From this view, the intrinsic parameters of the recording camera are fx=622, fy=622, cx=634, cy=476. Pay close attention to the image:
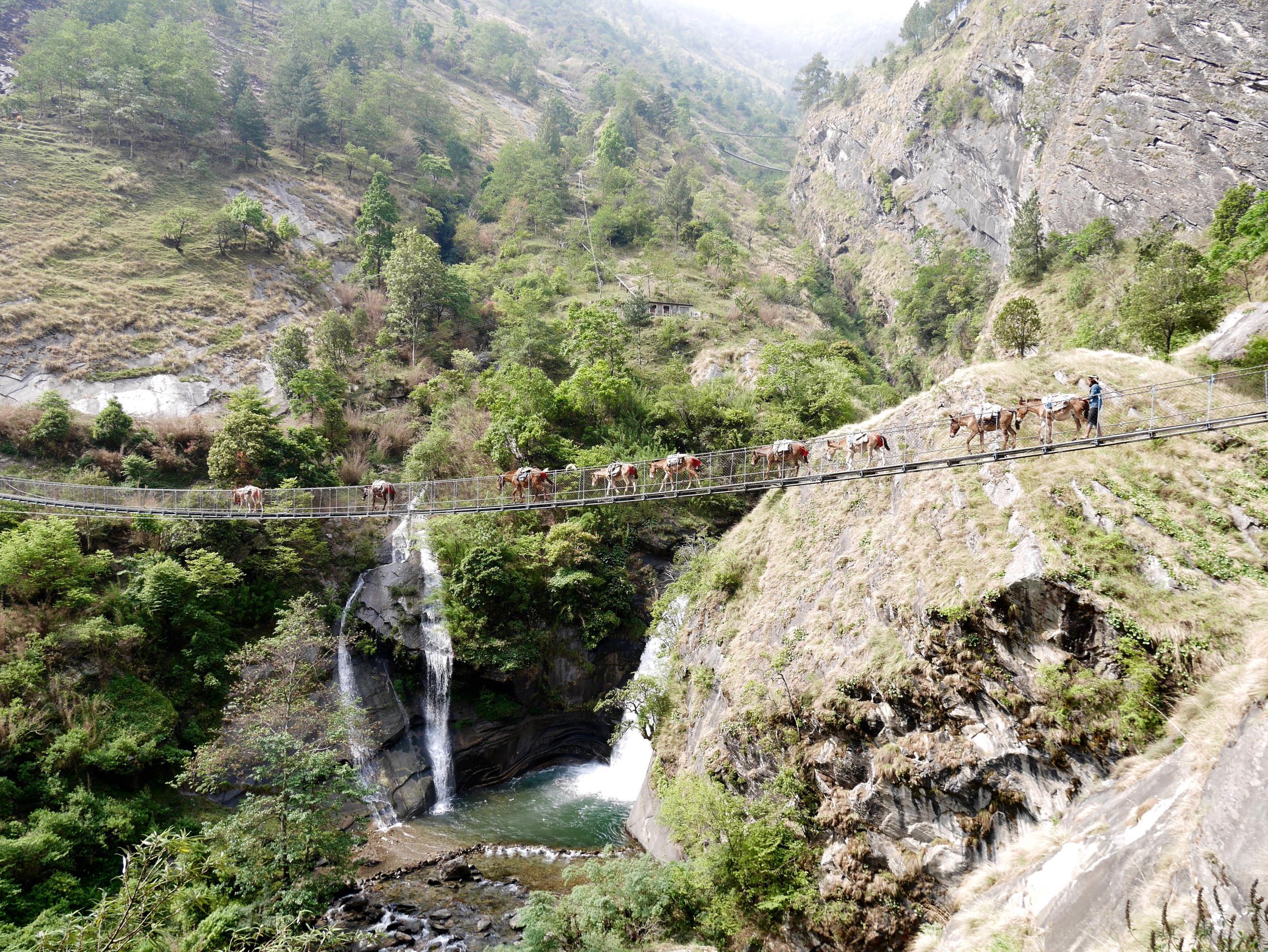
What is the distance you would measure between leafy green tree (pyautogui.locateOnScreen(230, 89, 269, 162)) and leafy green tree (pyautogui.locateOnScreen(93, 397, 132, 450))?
98.1 ft

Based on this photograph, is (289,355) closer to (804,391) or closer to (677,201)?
(804,391)

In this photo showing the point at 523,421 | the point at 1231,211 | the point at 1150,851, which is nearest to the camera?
the point at 1150,851

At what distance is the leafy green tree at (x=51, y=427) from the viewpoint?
2064 centimetres

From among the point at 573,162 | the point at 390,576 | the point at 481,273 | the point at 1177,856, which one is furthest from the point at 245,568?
the point at 573,162

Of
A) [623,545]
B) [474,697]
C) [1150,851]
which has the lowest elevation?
[474,697]

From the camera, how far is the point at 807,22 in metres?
176

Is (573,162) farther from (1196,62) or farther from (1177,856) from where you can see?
(1177,856)

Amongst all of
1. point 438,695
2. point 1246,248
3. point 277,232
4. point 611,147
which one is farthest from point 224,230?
point 1246,248

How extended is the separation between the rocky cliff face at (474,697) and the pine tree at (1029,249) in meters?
30.5

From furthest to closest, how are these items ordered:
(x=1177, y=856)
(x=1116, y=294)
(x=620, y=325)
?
(x=620, y=325), (x=1116, y=294), (x=1177, y=856)

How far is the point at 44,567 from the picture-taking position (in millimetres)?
15492

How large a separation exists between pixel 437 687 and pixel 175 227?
1175 inches

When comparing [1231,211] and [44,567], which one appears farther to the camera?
[1231,211]

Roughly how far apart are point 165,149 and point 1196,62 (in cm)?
5803
